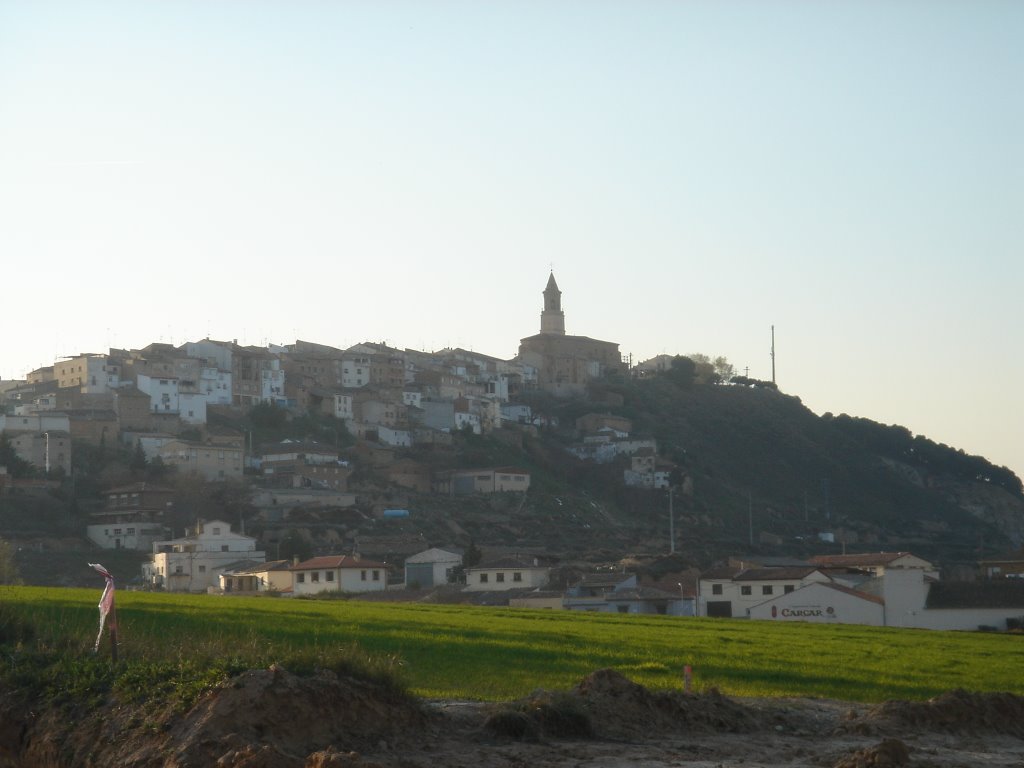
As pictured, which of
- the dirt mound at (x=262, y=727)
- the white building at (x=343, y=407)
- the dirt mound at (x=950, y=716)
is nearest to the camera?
the dirt mound at (x=262, y=727)

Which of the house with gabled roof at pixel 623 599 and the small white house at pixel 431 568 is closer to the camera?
the house with gabled roof at pixel 623 599

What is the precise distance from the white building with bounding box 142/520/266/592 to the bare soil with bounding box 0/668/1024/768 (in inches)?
2319

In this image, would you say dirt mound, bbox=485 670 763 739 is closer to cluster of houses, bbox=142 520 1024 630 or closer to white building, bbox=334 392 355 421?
cluster of houses, bbox=142 520 1024 630

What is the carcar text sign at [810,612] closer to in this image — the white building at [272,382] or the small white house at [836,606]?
the small white house at [836,606]

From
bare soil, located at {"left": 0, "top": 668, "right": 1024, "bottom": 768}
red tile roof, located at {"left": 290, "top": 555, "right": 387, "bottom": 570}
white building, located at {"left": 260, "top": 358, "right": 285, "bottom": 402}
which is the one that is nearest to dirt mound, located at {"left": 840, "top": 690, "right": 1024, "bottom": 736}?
bare soil, located at {"left": 0, "top": 668, "right": 1024, "bottom": 768}

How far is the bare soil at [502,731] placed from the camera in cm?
1289

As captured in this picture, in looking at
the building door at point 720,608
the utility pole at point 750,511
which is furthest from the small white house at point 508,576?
the utility pole at point 750,511

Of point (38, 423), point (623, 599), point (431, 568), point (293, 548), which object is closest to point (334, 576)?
point (431, 568)

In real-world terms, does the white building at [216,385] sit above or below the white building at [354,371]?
below

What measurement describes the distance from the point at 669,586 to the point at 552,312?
107 m

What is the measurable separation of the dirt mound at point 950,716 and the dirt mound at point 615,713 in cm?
131

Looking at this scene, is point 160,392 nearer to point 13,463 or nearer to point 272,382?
point 272,382

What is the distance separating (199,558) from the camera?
7688 cm

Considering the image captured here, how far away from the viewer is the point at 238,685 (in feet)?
44.3
